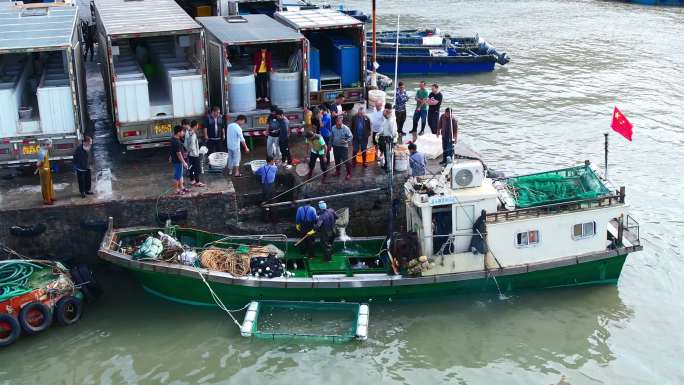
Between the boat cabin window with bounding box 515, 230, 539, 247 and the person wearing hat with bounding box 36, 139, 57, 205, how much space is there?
9.17 metres

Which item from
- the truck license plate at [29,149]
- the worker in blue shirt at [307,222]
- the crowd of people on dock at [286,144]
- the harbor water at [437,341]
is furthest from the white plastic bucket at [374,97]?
the truck license plate at [29,149]

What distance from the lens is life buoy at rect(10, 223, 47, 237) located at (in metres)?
15.9

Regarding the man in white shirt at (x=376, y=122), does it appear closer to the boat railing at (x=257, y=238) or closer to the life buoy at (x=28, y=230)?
the boat railing at (x=257, y=238)

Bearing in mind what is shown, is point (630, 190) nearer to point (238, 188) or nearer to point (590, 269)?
point (590, 269)

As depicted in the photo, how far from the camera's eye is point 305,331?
14.9 meters

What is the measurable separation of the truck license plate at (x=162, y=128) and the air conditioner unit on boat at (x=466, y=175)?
6577 millimetres

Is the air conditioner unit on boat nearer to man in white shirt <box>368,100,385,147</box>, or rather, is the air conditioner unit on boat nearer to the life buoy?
man in white shirt <box>368,100,385,147</box>

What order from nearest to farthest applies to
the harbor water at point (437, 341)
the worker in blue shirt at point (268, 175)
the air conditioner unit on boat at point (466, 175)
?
the harbor water at point (437, 341)
the air conditioner unit on boat at point (466, 175)
the worker in blue shirt at point (268, 175)

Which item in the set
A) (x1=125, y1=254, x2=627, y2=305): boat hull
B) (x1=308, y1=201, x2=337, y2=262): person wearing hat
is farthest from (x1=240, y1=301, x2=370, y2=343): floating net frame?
(x1=308, y1=201, x2=337, y2=262): person wearing hat

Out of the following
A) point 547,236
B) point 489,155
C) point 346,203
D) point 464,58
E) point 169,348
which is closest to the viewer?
point 169,348

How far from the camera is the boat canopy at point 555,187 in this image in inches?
622

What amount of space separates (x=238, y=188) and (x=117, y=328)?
404cm

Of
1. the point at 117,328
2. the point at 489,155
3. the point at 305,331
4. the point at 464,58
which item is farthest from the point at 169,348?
the point at 464,58

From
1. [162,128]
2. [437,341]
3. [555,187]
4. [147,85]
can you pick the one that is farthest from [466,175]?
[147,85]
